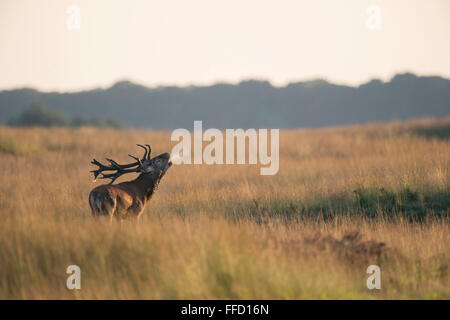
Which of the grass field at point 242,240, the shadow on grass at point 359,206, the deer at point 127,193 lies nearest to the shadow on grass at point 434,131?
the grass field at point 242,240

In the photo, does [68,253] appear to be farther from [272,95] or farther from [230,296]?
[272,95]

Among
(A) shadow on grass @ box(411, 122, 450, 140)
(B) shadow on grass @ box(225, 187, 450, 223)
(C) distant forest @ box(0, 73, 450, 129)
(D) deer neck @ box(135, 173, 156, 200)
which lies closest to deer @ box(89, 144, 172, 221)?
(D) deer neck @ box(135, 173, 156, 200)

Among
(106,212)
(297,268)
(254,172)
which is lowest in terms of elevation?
(297,268)

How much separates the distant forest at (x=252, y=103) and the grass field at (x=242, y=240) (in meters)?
61.7

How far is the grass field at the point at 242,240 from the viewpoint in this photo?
4.83 metres

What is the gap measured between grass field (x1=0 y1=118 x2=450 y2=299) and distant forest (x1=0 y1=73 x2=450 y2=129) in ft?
202

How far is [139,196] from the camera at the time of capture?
6.92m

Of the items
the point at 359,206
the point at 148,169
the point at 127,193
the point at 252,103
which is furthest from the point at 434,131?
the point at 252,103

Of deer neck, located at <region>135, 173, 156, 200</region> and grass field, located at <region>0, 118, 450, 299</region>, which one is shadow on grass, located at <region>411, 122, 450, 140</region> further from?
deer neck, located at <region>135, 173, 156, 200</region>

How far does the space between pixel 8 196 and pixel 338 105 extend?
74.9 m

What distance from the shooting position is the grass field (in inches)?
190

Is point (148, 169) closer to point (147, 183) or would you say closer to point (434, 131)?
point (147, 183)

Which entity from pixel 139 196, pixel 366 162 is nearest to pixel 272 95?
pixel 366 162
